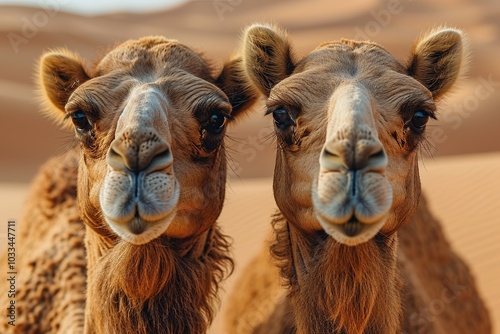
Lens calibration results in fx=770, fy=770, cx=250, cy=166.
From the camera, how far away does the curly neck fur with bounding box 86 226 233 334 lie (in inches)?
192

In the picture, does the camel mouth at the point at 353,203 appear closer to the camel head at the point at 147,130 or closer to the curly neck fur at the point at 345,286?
the curly neck fur at the point at 345,286

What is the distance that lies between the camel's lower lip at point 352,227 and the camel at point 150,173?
0.98 metres

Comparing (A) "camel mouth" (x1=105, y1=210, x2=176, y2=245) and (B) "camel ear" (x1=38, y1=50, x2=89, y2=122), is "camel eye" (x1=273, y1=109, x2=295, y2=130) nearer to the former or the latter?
(A) "camel mouth" (x1=105, y1=210, x2=176, y2=245)

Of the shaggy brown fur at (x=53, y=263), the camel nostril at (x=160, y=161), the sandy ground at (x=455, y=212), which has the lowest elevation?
the sandy ground at (x=455, y=212)

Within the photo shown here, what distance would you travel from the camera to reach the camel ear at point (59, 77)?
18.4 ft

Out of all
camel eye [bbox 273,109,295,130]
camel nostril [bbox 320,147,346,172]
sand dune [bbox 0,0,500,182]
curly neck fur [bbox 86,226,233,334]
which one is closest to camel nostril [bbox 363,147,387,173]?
camel nostril [bbox 320,147,346,172]

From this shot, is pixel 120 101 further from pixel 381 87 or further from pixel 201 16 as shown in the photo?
pixel 201 16

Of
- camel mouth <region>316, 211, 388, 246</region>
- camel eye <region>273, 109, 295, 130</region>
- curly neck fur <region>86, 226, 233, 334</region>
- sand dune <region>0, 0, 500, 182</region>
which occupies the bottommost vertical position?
sand dune <region>0, 0, 500, 182</region>

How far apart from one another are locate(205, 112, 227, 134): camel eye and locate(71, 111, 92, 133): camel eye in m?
0.78

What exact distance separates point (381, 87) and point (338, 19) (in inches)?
1987

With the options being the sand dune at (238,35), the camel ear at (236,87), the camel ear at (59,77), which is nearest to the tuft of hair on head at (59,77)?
the camel ear at (59,77)

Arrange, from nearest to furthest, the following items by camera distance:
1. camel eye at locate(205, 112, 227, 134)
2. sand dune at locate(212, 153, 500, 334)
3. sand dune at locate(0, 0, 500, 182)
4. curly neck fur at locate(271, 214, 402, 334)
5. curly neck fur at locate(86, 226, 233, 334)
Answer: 1. curly neck fur at locate(271, 214, 402, 334)
2. curly neck fur at locate(86, 226, 233, 334)
3. camel eye at locate(205, 112, 227, 134)
4. sand dune at locate(212, 153, 500, 334)
5. sand dune at locate(0, 0, 500, 182)

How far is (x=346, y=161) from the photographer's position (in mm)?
3951

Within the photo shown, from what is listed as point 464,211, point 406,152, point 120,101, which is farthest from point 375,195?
point 464,211
